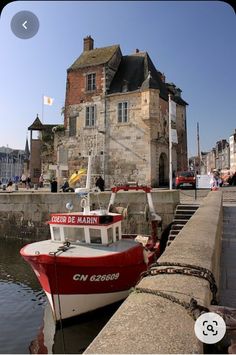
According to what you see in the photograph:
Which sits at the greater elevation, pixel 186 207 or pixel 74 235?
pixel 186 207

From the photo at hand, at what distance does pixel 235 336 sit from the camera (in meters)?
2.64

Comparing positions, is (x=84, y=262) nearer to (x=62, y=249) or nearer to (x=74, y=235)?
(x=62, y=249)

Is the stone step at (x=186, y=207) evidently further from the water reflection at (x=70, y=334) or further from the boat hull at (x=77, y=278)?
the water reflection at (x=70, y=334)

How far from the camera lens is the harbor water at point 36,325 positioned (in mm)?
6880

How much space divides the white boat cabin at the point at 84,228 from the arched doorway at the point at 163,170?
63.9 ft

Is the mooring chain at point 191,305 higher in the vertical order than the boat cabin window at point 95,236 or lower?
higher

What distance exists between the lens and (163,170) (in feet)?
95.4

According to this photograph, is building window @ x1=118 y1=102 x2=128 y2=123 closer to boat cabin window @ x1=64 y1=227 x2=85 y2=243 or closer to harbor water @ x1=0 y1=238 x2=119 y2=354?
harbor water @ x1=0 y1=238 x2=119 y2=354

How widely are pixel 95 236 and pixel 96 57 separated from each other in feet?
76.1

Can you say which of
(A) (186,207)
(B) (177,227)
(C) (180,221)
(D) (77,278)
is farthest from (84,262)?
(A) (186,207)

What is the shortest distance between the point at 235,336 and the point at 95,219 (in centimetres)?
621

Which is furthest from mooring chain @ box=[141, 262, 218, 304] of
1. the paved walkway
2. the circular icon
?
the circular icon

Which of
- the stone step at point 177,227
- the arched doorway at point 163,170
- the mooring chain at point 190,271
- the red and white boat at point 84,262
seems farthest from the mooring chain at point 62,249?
the arched doorway at point 163,170

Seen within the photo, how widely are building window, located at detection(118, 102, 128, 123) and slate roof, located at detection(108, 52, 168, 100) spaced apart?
3.67 ft
